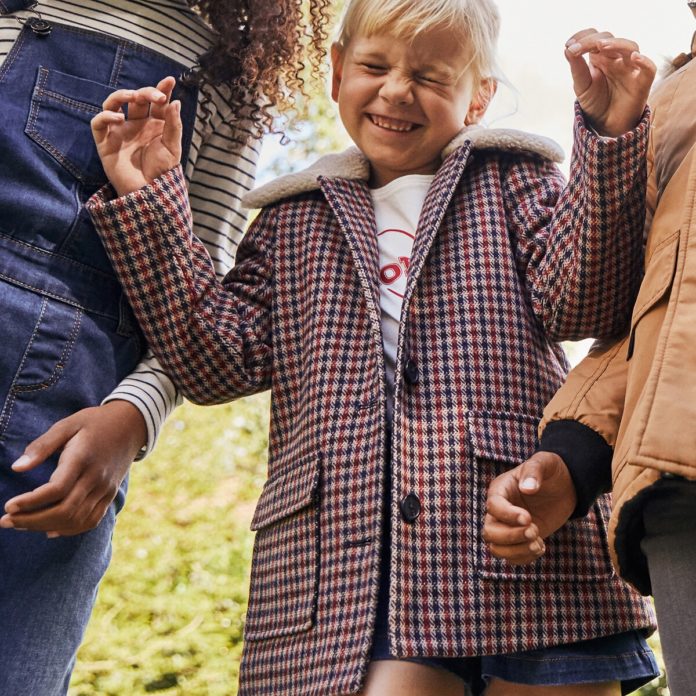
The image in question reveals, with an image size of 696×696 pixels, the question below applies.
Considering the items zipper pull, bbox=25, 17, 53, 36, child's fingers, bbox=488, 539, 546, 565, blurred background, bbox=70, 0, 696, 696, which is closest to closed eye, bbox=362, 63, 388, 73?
zipper pull, bbox=25, 17, 53, 36

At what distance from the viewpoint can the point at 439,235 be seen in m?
1.56

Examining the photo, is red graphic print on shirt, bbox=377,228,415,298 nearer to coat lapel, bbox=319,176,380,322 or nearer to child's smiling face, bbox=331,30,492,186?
coat lapel, bbox=319,176,380,322

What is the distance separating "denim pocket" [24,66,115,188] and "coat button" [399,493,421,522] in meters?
0.66

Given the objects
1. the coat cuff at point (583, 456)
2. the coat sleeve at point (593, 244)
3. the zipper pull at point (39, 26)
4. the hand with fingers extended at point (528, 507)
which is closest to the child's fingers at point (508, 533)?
the hand with fingers extended at point (528, 507)

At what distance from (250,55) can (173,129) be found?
0.22 meters

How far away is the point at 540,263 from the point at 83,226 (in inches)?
26.5

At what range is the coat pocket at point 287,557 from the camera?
1387 mm

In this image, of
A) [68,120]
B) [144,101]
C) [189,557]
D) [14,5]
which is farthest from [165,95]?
[189,557]

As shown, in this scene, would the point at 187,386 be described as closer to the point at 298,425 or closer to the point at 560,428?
the point at 298,425

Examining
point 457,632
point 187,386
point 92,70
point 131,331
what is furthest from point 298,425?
point 92,70

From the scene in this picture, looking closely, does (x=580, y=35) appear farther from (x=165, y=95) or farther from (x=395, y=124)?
(x=165, y=95)

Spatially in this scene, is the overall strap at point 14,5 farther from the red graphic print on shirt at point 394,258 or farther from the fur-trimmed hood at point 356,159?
the red graphic print on shirt at point 394,258

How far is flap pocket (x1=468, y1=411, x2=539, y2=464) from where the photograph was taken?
1368 mm

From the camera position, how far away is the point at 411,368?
143 cm
